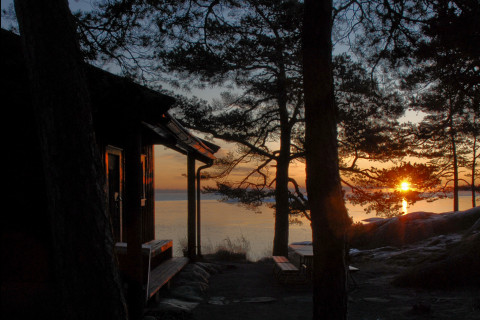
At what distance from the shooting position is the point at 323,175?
477cm

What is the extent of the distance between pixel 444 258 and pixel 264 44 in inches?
282

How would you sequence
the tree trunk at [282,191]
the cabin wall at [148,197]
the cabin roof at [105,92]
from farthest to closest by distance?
the tree trunk at [282,191] < the cabin wall at [148,197] < the cabin roof at [105,92]

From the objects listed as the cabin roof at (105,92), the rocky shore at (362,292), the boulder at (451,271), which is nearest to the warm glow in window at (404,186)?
the rocky shore at (362,292)

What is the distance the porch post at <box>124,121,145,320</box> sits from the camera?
549 cm

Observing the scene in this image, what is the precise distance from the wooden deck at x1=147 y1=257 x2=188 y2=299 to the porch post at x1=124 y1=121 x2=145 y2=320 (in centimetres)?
76

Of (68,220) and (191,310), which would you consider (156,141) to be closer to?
(191,310)

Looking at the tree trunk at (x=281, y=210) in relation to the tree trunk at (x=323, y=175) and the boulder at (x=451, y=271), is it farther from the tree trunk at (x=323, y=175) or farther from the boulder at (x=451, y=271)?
the tree trunk at (x=323, y=175)

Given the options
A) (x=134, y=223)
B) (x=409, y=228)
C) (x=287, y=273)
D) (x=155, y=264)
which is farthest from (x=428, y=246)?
(x=134, y=223)

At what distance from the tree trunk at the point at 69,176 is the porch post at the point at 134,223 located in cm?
212

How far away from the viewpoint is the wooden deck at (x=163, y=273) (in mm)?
6533

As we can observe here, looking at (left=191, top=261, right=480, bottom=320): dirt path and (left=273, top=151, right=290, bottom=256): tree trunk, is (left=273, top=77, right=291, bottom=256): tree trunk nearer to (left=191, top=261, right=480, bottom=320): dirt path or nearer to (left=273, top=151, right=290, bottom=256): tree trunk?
(left=273, top=151, right=290, bottom=256): tree trunk

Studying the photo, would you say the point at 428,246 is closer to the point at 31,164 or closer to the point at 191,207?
the point at 191,207

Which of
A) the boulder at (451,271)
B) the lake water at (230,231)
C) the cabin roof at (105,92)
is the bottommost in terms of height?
the lake water at (230,231)

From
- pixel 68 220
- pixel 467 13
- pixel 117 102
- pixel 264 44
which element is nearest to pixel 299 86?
pixel 264 44
